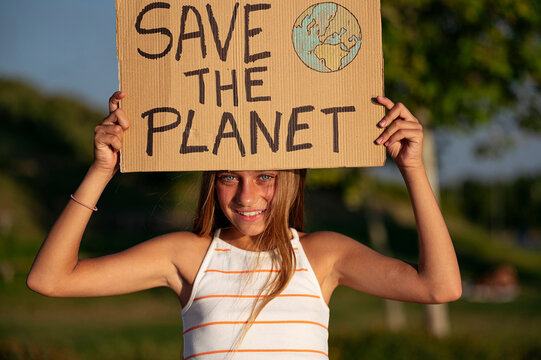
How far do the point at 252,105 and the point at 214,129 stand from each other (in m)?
0.16

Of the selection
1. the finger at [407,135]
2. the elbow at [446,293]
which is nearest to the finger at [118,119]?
the finger at [407,135]

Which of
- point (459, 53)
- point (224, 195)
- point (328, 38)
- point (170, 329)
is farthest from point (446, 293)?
point (170, 329)

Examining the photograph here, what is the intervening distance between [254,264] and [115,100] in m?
0.80

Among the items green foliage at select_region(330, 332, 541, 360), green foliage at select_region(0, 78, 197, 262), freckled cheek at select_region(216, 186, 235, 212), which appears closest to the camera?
freckled cheek at select_region(216, 186, 235, 212)

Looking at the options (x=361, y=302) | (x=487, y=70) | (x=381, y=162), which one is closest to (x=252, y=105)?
(x=381, y=162)

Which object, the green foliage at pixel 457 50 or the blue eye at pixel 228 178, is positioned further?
the green foliage at pixel 457 50

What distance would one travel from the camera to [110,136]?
2219 mm

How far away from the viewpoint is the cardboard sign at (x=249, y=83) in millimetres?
2227

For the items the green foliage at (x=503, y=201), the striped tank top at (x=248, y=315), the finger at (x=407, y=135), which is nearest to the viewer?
the finger at (x=407, y=135)

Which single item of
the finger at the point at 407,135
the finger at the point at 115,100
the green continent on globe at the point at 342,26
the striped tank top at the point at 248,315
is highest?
A: the green continent on globe at the point at 342,26

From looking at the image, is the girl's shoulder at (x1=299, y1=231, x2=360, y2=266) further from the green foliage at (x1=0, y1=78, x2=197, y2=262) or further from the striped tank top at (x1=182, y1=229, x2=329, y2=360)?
the green foliage at (x1=0, y1=78, x2=197, y2=262)

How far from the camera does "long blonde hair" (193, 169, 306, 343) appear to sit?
2.36m

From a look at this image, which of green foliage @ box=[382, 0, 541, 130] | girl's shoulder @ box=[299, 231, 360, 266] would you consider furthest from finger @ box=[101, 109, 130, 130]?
green foliage @ box=[382, 0, 541, 130]

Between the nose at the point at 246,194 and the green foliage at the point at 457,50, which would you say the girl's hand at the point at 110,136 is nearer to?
the nose at the point at 246,194
